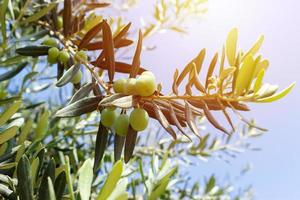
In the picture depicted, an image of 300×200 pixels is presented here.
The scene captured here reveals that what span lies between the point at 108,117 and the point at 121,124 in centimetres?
3

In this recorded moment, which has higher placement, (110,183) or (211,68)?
(211,68)

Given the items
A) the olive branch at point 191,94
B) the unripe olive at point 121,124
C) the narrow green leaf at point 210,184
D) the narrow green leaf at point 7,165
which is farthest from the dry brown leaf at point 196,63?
the narrow green leaf at point 210,184

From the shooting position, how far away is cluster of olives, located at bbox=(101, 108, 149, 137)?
709 mm

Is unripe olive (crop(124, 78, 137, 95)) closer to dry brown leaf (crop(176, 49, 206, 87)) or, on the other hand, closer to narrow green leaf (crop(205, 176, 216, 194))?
dry brown leaf (crop(176, 49, 206, 87))

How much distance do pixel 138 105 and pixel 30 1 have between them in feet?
2.32

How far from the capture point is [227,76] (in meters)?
0.72

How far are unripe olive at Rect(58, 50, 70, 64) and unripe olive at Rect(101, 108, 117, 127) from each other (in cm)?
21

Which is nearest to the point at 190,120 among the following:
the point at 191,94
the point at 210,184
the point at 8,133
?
the point at 191,94

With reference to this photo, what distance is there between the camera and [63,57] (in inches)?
36.2

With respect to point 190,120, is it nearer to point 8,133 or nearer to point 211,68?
point 211,68

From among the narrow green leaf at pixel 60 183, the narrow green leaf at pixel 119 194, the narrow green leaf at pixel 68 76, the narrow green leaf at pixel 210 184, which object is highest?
the narrow green leaf at pixel 68 76

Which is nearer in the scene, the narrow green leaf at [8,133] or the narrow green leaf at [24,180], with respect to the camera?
the narrow green leaf at [24,180]

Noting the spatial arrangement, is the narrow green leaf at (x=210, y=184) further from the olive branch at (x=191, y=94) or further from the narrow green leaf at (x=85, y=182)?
the narrow green leaf at (x=85, y=182)

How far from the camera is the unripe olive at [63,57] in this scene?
3.02ft
